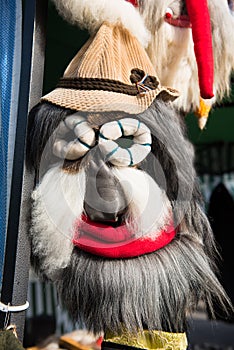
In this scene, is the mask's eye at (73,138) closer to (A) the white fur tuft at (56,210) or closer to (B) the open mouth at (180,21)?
(A) the white fur tuft at (56,210)

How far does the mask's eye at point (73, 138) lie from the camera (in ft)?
2.04

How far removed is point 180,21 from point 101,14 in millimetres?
167

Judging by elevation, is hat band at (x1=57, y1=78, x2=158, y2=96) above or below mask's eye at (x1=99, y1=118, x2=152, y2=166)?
above

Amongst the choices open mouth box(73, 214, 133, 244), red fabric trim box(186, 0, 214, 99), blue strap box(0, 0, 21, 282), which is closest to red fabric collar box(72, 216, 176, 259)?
open mouth box(73, 214, 133, 244)

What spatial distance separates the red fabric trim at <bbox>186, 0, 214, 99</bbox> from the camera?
72 centimetres

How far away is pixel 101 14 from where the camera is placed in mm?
689

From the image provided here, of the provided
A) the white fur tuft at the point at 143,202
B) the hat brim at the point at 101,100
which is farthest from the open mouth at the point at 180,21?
the white fur tuft at the point at 143,202

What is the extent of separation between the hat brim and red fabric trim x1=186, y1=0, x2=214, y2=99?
0.29ft

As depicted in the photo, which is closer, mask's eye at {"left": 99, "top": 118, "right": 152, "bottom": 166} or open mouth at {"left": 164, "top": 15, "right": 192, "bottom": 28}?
mask's eye at {"left": 99, "top": 118, "right": 152, "bottom": 166}

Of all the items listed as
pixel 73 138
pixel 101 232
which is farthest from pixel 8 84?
pixel 101 232

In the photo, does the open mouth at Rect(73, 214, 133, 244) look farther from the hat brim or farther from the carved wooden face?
the hat brim

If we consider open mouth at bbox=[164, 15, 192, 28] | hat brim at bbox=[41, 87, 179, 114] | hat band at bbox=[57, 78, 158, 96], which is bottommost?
hat brim at bbox=[41, 87, 179, 114]

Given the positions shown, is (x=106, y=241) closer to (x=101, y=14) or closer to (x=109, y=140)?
(x=109, y=140)

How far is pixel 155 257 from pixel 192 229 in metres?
0.10
